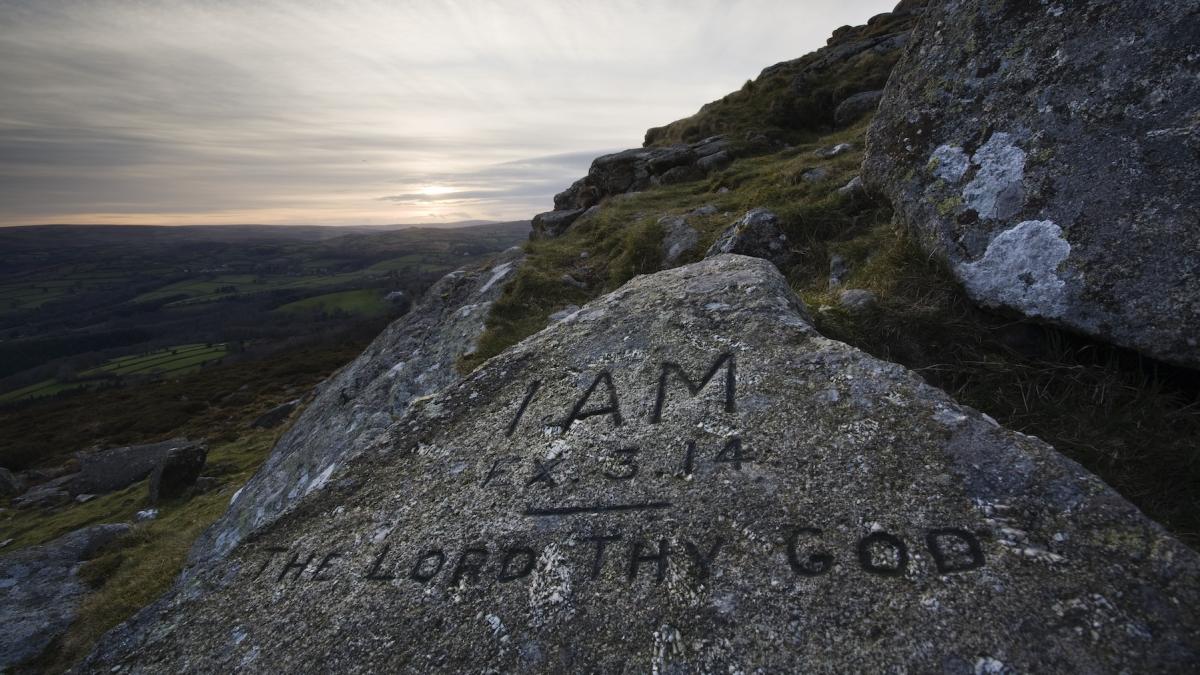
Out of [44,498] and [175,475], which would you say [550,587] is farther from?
[44,498]

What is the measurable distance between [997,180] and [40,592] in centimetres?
2073

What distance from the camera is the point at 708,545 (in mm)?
3254

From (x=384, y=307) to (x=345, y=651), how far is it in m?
122

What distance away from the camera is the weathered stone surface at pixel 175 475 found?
20.9 metres

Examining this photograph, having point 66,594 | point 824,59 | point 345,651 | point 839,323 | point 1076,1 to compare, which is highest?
point 824,59

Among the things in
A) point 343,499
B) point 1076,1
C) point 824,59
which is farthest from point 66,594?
point 824,59

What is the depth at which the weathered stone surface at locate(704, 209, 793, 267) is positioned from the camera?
801 centimetres

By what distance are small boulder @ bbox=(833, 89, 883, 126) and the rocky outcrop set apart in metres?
4.15

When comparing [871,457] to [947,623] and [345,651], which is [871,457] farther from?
[345,651]

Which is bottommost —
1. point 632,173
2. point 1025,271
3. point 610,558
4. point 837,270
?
point 610,558

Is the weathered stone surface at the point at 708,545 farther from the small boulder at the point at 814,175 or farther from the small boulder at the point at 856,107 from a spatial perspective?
the small boulder at the point at 856,107

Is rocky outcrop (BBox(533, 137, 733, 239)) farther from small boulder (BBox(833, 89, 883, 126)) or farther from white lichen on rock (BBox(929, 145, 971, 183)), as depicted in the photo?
white lichen on rock (BBox(929, 145, 971, 183))

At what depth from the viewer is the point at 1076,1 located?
4.98 m

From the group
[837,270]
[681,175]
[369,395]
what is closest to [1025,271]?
[837,270]
